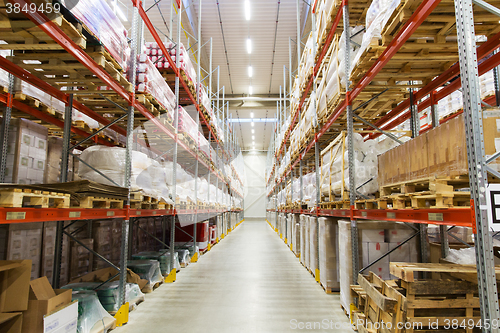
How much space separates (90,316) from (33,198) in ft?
5.47

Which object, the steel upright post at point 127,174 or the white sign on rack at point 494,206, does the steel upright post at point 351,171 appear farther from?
the steel upright post at point 127,174

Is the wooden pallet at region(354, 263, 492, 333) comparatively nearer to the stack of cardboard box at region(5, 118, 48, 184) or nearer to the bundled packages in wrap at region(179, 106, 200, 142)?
the stack of cardboard box at region(5, 118, 48, 184)

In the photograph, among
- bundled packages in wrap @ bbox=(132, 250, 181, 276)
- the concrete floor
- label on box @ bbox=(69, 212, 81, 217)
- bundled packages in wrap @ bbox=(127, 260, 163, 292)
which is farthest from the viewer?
bundled packages in wrap @ bbox=(132, 250, 181, 276)

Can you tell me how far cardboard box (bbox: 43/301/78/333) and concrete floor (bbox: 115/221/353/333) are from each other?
87 centimetres

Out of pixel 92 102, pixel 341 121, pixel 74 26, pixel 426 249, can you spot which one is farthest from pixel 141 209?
pixel 426 249

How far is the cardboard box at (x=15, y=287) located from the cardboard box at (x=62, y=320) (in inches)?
8.9

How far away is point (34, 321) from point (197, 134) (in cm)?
658

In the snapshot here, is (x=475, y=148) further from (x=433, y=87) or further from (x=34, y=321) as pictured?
(x=34, y=321)

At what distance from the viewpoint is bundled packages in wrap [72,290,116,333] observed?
10.6ft

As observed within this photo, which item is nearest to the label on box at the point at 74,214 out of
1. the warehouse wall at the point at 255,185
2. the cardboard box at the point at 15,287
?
the cardboard box at the point at 15,287

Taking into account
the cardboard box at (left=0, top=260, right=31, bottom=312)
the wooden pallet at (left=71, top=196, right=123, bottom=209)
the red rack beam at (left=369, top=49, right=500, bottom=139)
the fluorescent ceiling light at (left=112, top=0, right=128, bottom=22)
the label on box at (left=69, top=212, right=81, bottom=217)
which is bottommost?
the cardboard box at (left=0, top=260, right=31, bottom=312)

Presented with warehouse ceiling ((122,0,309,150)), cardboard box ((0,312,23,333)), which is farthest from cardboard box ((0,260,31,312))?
warehouse ceiling ((122,0,309,150))

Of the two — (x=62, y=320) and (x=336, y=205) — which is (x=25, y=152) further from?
(x=336, y=205)

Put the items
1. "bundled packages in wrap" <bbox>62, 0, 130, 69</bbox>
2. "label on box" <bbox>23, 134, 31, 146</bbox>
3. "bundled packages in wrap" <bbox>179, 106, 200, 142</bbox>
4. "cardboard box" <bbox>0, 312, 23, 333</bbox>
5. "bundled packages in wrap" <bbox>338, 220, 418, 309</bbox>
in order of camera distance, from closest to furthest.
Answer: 1. "cardboard box" <bbox>0, 312, 23, 333</bbox>
2. "bundled packages in wrap" <bbox>62, 0, 130, 69</bbox>
3. "label on box" <bbox>23, 134, 31, 146</bbox>
4. "bundled packages in wrap" <bbox>338, 220, 418, 309</bbox>
5. "bundled packages in wrap" <bbox>179, 106, 200, 142</bbox>
